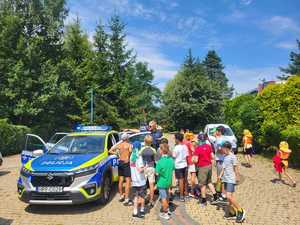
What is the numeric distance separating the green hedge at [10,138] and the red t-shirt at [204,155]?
1374cm

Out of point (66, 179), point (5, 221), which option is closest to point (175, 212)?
point (66, 179)

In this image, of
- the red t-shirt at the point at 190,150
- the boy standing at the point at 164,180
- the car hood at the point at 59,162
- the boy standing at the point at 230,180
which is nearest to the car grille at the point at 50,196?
the car hood at the point at 59,162

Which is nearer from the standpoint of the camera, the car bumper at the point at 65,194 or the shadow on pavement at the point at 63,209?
the car bumper at the point at 65,194

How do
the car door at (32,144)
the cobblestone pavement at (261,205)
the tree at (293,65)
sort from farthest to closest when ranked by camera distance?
the tree at (293,65)
the car door at (32,144)
the cobblestone pavement at (261,205)

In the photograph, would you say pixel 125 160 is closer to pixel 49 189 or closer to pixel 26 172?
pixel 49 189

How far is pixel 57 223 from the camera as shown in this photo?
7.07 meters

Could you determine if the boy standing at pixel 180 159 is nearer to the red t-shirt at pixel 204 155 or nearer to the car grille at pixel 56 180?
the red t-shirt at pixel 204 155

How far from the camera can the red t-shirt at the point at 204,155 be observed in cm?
857

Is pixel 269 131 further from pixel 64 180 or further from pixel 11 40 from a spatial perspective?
pixel 11 40

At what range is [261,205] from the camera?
8.57m

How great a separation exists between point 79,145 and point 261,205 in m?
5.16

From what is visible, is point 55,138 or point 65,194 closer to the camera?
point 65,194

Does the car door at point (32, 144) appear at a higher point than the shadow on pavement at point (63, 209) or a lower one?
higher

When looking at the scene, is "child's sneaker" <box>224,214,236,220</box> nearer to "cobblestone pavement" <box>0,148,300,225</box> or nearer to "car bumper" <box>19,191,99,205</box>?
"cobblestone pavement" <box>0,148,300,225</box>
